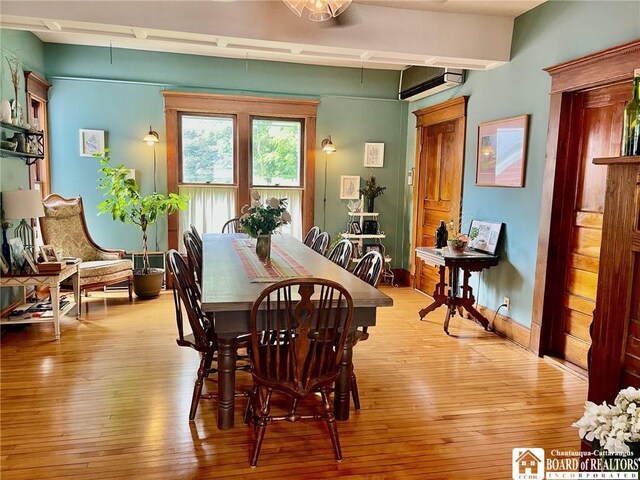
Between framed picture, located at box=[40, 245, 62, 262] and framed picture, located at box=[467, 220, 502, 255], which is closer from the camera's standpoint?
framed picture, located at box=[40, 245, 62, 262]

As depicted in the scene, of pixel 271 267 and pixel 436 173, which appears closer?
pixel 271 267

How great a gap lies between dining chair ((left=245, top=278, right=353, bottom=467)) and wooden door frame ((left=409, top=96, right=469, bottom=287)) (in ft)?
11.2

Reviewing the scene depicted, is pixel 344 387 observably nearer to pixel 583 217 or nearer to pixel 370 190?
pixel 583 217

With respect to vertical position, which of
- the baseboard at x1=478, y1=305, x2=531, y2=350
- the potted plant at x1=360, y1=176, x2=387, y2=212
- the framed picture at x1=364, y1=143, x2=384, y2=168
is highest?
the framed picture at x1=364, y1=143, x2=384, y2=168

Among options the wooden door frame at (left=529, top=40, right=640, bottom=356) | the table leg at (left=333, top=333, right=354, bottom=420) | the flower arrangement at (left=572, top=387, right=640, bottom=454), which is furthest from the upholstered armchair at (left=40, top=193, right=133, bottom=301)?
the flower arrangement at (left=572, top=387, right=640, bottom=454)

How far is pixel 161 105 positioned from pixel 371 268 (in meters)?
4.08

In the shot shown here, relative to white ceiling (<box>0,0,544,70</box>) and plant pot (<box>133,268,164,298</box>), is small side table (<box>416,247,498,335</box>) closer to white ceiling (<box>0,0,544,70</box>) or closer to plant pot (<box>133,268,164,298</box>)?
white ceiling (<box>0,0,544,70</box>)

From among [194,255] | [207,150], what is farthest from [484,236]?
[207,150]

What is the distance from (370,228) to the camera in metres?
6.25

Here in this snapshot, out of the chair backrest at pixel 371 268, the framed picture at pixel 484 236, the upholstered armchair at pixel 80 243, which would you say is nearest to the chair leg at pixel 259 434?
the chair backrest at pixel 371 268

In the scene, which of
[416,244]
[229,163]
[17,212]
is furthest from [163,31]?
[416,244]

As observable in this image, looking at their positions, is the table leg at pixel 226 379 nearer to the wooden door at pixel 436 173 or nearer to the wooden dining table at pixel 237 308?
the wooden dining table at pixel 237 308

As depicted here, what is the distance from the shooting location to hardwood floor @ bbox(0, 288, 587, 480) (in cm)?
223

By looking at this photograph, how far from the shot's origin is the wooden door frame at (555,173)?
130 inches
